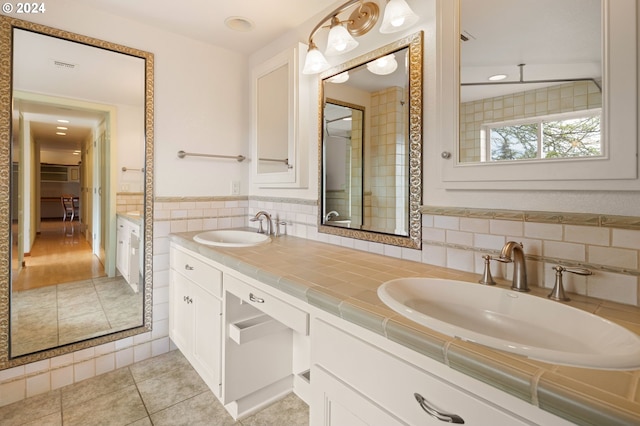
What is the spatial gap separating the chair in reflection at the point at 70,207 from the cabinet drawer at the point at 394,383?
1.75 meters

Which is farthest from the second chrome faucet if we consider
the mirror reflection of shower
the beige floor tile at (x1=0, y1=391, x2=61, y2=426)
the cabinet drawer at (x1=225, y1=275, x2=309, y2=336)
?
the beige floor tile at (x1=0, y1=391, x2=61, y2=426)

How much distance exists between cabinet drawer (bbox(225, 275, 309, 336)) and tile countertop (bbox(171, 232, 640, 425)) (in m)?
0.06

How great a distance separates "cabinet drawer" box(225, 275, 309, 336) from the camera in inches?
42.1

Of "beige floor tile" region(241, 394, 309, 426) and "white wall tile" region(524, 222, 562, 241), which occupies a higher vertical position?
"white wall tile" region(524, 222, 562, 241)

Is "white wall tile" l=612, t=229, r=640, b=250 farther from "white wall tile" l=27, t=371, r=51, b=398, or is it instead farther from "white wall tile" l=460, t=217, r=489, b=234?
"white wall tile" l=27, t=371, r=51, b=398

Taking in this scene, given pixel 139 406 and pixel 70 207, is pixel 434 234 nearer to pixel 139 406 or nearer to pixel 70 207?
pixel 139 406

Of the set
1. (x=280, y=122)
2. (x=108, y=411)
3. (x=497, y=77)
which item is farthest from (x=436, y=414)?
(x=280, y=122)

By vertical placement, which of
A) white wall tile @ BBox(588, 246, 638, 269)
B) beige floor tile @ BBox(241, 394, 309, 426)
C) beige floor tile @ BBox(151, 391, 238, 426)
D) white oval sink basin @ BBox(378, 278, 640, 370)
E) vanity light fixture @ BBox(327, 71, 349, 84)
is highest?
vanity light fixture @ BBox(327, 71, 349, 84)

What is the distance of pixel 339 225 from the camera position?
1771 mm

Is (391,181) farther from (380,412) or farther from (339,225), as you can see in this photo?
(380,412)

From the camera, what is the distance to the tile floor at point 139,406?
153 centimetres

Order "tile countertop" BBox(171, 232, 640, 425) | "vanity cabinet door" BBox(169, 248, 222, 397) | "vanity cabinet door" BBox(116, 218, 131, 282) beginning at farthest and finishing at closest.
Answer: "vanity cabinet door" BBox(116, 218, 131, 282), "vanity cabinet door" BBox(169, 248, 222, 397), "tile countertop" BBox(171, 232, 640, 425)

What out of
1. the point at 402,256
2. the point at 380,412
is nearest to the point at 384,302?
the point at 380,412

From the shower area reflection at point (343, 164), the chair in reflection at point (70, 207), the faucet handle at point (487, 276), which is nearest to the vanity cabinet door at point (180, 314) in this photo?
the chair in reflection at point (70, 207)
